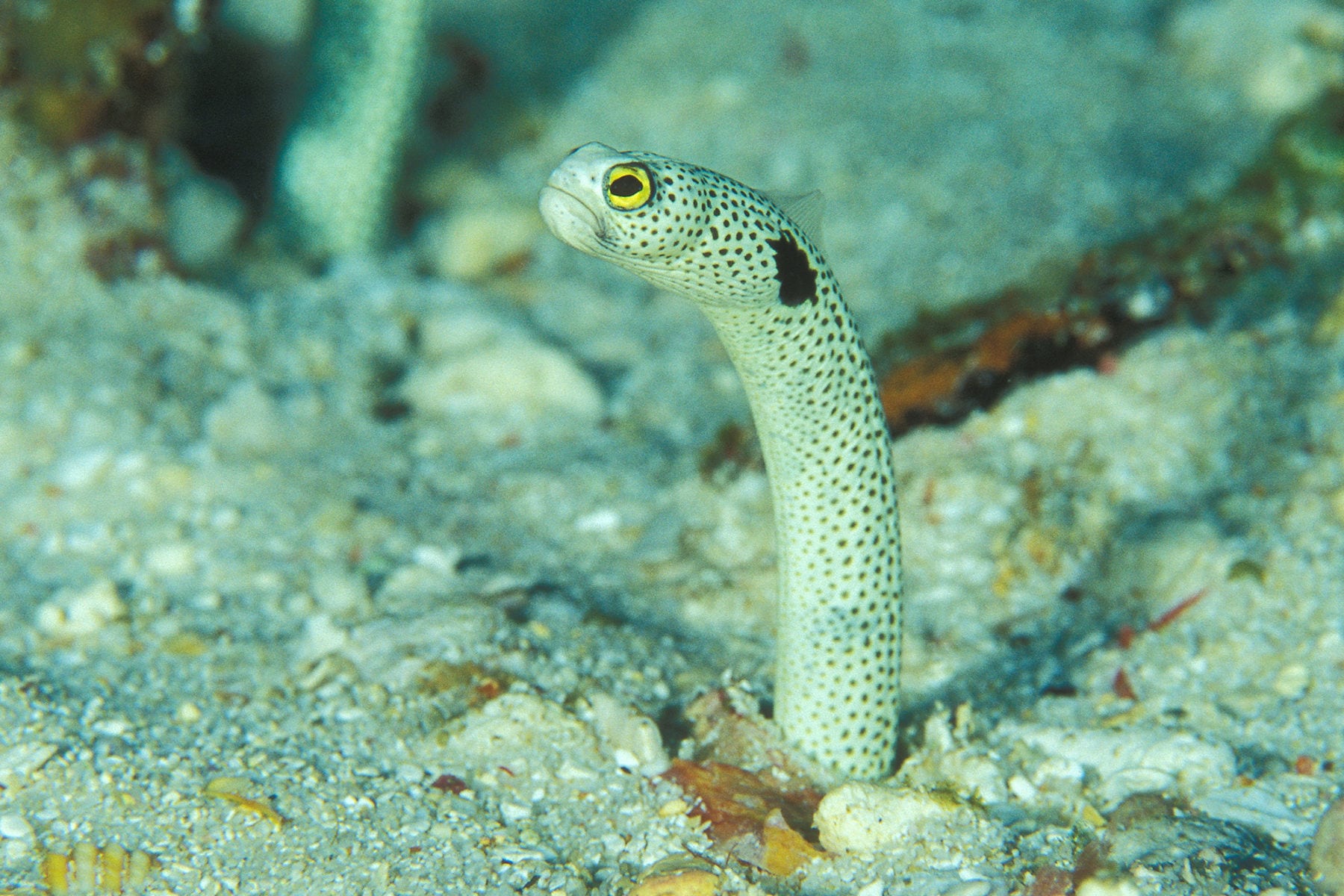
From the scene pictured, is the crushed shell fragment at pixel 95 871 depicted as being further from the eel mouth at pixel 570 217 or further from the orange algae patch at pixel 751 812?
the eel mouth at pixel 570 217

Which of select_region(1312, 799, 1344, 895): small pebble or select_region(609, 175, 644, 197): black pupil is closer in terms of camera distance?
select_region(609, 175, 644, 197): black pupil

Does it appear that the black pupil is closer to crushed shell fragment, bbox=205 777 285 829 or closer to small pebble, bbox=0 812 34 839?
crushed shell fragment, bbox=205 777 285 829

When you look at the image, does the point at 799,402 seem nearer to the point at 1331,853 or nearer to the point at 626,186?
the point at 626,186

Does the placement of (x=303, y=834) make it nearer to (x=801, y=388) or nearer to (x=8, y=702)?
(x=8, y=702)

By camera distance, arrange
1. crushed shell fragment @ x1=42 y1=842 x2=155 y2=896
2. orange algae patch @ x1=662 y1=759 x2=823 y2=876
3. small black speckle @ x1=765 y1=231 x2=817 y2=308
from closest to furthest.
Answer: small black speckle @ x1=765 y1=231 x2=817 y2=308
crushed shell fragment @ x1=42 y1=842 x2=155 y2=896
orange algae patch @ x1=662 y1=759 x2=823 y2=876

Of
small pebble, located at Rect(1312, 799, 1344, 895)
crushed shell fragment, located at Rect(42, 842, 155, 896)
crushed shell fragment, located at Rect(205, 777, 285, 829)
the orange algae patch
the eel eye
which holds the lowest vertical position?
crushed shell fragment, located at Rect(42, 842, 155, 896)

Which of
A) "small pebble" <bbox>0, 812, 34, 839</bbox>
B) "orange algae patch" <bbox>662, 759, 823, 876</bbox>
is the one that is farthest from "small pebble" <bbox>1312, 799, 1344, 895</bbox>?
"small pebble" <bbox>0, 812, 34, 839</bbox>

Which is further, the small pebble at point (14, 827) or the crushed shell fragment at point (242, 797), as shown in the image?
the crushed shell fragment at point (242, 797)

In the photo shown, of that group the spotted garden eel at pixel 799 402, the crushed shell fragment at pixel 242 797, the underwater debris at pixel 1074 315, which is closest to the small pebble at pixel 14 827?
the crushed shell fragment at pixel 242 797
